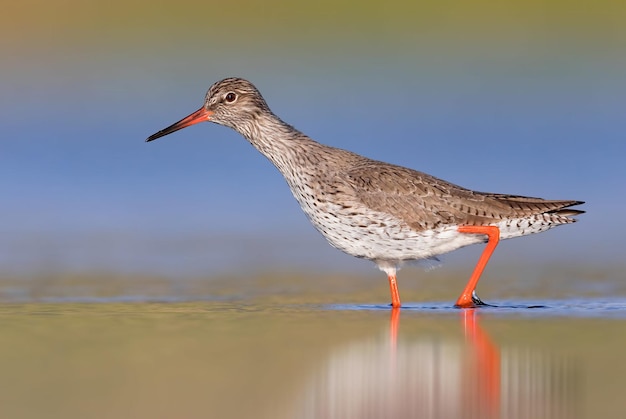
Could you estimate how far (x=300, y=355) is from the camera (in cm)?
912

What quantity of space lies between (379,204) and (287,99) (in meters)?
15.8

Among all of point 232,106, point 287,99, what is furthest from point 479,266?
point 287,99

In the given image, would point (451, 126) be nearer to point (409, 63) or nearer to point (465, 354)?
point (409, 63)

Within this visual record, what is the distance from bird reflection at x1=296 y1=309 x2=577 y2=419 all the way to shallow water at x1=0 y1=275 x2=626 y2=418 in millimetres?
14

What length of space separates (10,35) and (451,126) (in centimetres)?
1024

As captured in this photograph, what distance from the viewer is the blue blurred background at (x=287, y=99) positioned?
21.3 metres

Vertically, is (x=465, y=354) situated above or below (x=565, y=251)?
below

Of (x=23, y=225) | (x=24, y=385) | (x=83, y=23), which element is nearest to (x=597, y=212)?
(x=23, y=225)

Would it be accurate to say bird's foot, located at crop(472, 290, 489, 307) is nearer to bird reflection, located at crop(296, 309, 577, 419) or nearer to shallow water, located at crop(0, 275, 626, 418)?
shallow water, located at crop(0, 275, 626, 418)

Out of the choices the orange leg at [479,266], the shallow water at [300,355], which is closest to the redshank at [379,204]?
the orange leg at [479,266]

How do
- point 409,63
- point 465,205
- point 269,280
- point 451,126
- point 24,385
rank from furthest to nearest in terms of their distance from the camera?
point 409,63
point 451,126
point 269,280
point 465,205
point 24,385

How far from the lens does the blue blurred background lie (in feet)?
69.8

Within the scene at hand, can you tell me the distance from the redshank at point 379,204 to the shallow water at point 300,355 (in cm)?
56

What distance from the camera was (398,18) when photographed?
3061 cm
